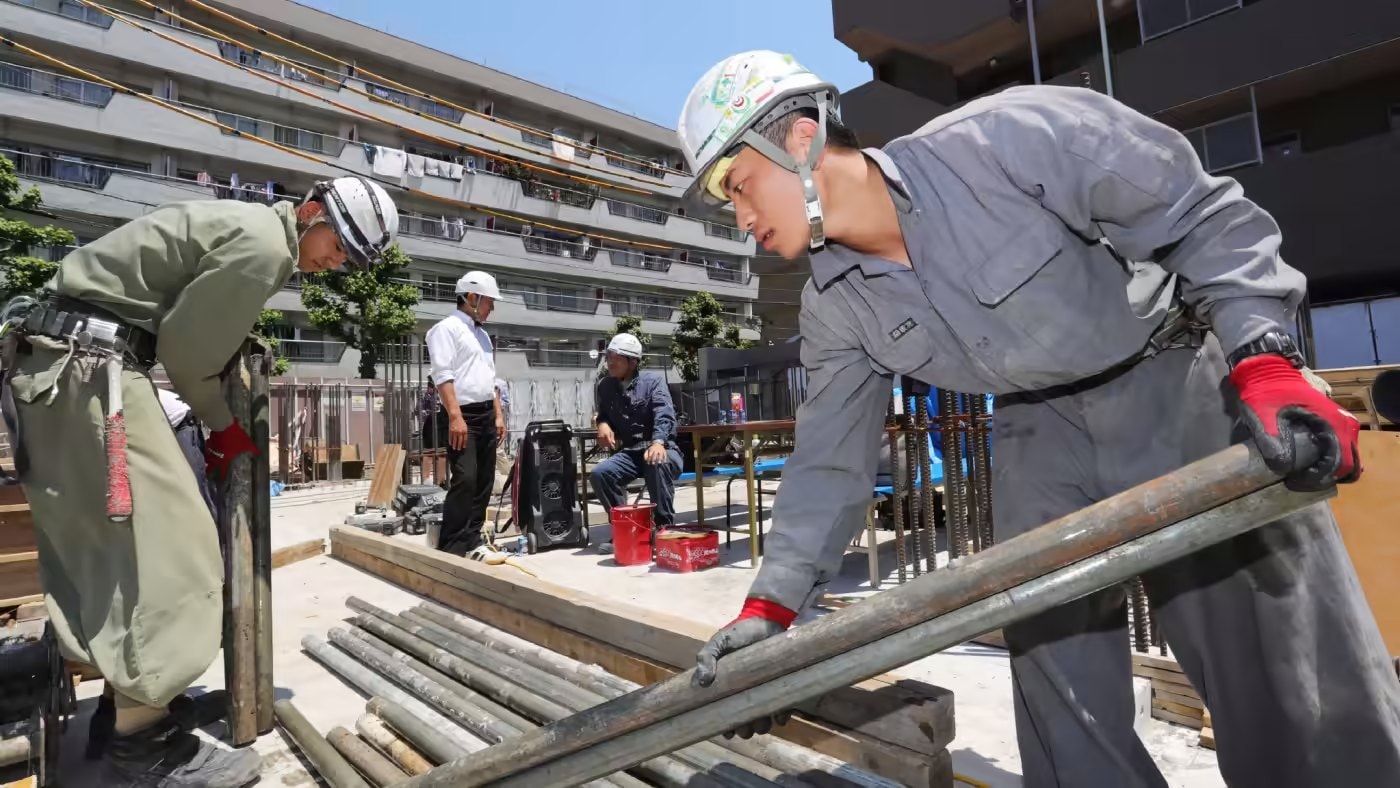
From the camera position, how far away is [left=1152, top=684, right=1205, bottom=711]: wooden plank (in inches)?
83.3

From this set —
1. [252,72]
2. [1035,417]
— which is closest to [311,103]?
[252,72]

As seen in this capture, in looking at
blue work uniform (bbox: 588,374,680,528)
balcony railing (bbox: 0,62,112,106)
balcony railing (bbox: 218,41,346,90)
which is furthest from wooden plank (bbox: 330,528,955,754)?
balcony railing (bbox: 218,41,346,90)

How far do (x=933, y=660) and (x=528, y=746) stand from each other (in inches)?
73.3

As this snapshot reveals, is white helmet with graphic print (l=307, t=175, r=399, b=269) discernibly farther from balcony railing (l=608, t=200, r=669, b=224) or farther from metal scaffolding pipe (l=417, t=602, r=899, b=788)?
balcony railing (l=608, t=200, r=669, b=224)

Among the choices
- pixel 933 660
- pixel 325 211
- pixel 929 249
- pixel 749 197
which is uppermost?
Answer: pixel 325 211

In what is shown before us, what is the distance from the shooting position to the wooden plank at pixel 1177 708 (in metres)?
2.11

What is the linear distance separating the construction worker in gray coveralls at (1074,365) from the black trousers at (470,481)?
141 inches

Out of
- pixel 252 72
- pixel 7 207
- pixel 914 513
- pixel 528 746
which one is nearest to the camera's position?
pixel 528 746

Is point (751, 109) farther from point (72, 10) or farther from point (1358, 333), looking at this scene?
point (72, 10)

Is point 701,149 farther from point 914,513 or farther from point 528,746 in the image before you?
Answer: point 914,513

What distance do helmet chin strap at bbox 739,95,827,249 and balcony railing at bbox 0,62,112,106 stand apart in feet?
95.4

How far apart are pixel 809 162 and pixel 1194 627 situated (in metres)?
1.18

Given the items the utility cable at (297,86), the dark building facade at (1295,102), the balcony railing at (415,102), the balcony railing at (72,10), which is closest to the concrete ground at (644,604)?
the dark building facade at (1295,102)

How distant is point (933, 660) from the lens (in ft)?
9.12
